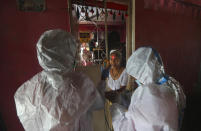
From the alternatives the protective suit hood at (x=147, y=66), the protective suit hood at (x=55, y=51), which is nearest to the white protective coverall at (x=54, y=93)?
the protective suit hood at (x=55, y=51)

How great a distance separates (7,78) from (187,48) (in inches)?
110

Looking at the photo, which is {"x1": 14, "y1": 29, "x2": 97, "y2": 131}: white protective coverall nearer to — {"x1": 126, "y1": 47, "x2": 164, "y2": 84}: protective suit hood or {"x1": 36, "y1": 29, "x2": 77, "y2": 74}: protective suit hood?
{"x1": 36, "y1": 29, "x2": 77, "y2": 74}: protective suit hood

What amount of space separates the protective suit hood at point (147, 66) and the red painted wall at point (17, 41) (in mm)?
664

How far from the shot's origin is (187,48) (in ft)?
6.95

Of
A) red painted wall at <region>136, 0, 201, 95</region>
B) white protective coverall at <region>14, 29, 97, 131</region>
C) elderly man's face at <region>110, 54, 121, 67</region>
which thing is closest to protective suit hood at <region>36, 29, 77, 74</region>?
white protective coverall at <region>14, 29, 97, 131</region>

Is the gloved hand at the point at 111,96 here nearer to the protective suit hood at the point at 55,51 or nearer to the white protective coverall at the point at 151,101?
the white protective coverall at the point at 151,101

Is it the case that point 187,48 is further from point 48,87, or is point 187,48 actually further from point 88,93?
point 48,87

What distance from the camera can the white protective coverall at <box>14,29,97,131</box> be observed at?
1.91 feet

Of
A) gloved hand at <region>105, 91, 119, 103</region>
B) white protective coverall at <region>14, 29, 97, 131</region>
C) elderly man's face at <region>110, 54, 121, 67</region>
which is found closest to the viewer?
white protective coverall at <region>14, 29, 97, 131</region>

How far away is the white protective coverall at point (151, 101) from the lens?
590mm

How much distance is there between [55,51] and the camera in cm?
62

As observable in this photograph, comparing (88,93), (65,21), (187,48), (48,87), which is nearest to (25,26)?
(65,21)

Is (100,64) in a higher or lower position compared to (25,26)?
lower

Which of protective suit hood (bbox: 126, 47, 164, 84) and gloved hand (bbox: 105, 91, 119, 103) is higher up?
protective suit hood (bbox: 126, 47, 164, 84)
